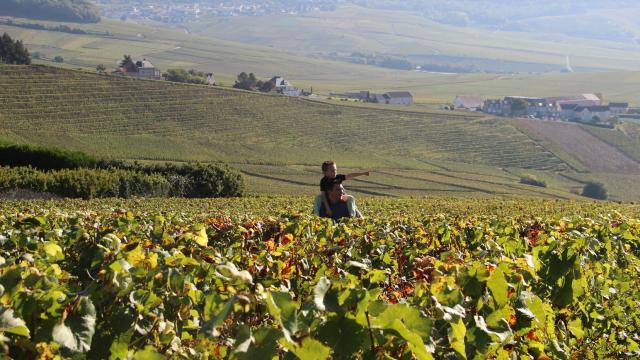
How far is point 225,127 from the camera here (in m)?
87.8

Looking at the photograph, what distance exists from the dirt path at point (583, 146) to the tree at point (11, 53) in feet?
191

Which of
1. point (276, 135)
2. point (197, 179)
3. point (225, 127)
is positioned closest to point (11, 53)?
point (225, 127)

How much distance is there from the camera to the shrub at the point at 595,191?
76.2 metres

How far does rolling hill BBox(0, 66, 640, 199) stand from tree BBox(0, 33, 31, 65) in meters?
5.83

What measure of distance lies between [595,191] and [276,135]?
1222 inches

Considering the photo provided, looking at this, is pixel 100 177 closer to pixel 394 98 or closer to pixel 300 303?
pixel 300 303

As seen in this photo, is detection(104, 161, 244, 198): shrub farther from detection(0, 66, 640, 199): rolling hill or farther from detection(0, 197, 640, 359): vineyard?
detection(0, 197, 640, 359): vineyard

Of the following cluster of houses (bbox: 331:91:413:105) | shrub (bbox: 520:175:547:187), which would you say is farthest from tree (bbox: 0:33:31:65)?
cluster of houses (bbox: 331:91:413:105)

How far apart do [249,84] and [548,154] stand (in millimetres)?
43849

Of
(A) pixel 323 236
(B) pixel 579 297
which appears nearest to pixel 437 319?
(B) pixel 579 297

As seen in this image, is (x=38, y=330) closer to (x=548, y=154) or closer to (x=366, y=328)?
(x=366, y=328)

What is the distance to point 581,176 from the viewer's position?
8688cm

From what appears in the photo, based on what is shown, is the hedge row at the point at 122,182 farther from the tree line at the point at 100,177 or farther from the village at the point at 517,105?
the village at the point at 517,105

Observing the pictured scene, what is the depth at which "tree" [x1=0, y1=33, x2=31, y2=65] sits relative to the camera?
93.1m
